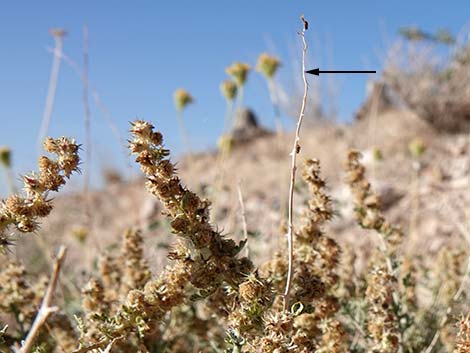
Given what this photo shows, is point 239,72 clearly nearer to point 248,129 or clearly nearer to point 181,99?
point 181,99

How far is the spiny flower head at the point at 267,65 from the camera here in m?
3.16

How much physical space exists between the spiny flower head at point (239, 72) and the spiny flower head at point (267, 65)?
0.70ft

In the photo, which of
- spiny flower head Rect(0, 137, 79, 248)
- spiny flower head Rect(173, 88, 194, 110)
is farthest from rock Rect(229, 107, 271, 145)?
spiny flower head Rect(0, 137, 79, 248)

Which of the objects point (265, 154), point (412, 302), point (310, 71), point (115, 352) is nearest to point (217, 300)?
point (115, 352)

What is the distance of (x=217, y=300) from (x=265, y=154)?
960 cm

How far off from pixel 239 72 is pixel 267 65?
0.30 meters

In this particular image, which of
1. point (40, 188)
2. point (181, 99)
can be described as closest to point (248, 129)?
point (181, 99)

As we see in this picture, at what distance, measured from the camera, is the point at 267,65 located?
3172 mm

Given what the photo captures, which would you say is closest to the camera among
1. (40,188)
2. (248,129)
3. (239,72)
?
(40,188)

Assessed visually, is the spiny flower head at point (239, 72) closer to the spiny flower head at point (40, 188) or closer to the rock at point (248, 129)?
the spiny flower head at point (40, 188)

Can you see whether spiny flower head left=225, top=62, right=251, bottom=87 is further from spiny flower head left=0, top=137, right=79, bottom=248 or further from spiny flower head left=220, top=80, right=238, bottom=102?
spiny flower head left=0, top=137, right=79, bottom=248

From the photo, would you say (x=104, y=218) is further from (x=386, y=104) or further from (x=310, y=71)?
(x=310, y=71)

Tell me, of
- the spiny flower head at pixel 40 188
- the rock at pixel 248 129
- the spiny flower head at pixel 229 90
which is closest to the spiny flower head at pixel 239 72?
the spiny flower head at pixel 229 90

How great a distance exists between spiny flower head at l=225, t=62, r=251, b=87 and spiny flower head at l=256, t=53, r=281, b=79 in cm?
21
